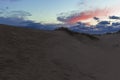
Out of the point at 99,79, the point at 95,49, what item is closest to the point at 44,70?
the point at 99,79

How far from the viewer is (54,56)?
863 centimetres

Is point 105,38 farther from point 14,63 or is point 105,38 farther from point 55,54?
point 14,63

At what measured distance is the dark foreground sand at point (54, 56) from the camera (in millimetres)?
7543

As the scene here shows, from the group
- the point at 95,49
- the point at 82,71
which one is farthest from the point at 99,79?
the point at 95,49

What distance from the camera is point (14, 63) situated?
770 cm

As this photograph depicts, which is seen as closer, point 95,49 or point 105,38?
point 95,49

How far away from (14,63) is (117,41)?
4992 mm

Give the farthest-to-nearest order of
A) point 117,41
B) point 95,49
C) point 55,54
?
point 117,41 < point 95,49 < point 55,54

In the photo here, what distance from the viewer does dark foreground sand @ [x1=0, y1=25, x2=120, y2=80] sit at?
297 inches

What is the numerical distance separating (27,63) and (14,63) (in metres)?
0.36

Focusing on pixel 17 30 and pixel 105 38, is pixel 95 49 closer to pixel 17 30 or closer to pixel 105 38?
pixel 105 38

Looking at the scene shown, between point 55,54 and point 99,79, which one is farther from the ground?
point 55,54

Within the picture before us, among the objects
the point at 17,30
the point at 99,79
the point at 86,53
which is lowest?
the point at 99,79

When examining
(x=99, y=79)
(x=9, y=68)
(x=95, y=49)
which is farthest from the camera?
(x=95, y=49)
